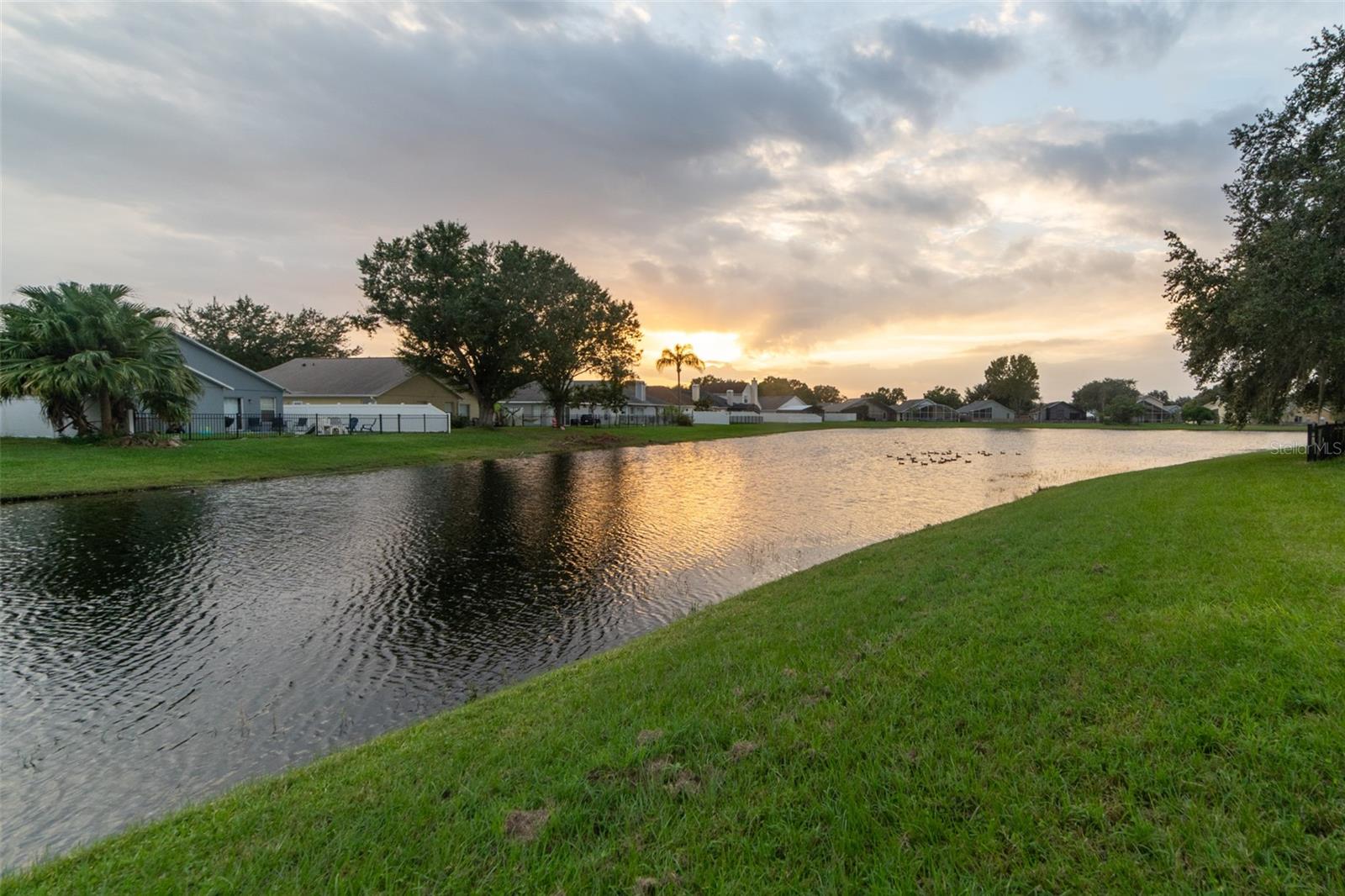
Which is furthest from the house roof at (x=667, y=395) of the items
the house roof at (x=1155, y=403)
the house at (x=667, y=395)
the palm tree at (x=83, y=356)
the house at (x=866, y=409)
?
the house roof at (x=1155, y=403)

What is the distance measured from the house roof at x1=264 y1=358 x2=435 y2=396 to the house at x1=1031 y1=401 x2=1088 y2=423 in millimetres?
120489

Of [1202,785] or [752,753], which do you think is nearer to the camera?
[1202,785]

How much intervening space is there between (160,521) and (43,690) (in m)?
10.5

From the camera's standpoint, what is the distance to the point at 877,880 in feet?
9.06

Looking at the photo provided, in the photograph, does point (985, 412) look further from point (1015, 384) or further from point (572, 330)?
point (572, 330)

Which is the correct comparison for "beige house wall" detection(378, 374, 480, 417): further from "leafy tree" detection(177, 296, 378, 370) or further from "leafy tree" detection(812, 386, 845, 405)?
"leafy tree" detection(812, 386, 845, 405)

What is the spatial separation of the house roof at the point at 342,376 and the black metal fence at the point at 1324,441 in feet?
176

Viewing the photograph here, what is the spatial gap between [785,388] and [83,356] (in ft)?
514

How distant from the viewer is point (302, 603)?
9.49 metres

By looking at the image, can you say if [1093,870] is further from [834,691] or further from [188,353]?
[188,353]

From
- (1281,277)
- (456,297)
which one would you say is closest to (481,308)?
(456,297)

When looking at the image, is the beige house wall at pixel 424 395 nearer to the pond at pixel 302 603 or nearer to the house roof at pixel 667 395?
the pond at pixel 302 603

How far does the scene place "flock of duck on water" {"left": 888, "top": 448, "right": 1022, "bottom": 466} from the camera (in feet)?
117

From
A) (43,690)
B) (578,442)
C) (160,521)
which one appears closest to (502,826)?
(43,690)
